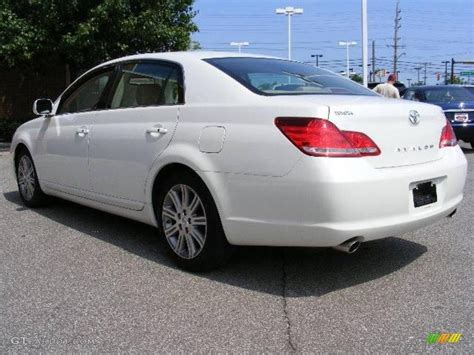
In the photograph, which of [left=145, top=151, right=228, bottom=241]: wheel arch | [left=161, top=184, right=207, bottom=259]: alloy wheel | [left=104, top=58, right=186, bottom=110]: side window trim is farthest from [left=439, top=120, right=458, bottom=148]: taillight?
[left=104, top=58, right=186, bottom=110]: side window trim

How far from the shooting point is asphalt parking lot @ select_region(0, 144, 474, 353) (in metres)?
3.01

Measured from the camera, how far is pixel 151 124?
4.32 meters

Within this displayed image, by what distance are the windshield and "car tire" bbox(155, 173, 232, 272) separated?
935 cm

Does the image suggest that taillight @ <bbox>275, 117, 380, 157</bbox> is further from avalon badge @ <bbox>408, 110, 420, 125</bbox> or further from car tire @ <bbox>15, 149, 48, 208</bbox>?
car tire @ <bbox>15, 149, 48, 208</bbox>

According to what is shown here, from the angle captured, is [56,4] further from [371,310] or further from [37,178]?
[371,310]

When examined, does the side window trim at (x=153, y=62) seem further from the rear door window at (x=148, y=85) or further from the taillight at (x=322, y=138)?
the taillight at (x=322, y=138)

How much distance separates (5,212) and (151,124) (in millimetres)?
2878

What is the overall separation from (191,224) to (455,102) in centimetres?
930

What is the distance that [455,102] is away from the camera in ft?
38.2

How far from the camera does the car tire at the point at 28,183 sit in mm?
6207

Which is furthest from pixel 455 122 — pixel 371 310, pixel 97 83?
pixel 371 310

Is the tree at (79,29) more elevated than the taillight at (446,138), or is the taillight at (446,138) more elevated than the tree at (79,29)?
the tree at (79,29)

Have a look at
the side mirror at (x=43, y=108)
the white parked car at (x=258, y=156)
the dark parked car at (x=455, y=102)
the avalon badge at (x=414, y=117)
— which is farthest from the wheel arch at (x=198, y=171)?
the dark parked car at (x=455, y=102)

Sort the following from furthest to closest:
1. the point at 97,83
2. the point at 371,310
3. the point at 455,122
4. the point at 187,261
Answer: the point at 455,122 → the point at 97,83 → the point at 187,261 → the point at 371,310
